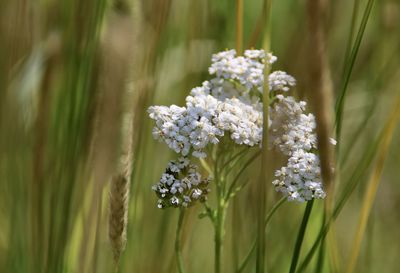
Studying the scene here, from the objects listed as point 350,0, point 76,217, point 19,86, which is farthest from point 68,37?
point 350,0

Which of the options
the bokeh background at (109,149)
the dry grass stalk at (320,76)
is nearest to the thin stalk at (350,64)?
the bokeh background at (109,149)

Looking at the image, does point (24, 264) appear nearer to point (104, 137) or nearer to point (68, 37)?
point (68, 37)

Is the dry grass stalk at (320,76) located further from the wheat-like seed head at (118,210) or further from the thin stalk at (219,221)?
the thin stalk at (219,221)

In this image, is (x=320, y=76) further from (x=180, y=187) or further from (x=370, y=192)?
(x=370, y=192)

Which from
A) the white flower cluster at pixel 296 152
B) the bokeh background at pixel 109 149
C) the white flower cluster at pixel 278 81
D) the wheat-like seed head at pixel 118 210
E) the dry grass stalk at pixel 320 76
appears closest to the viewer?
the dry grass stalk at pixel 320 76

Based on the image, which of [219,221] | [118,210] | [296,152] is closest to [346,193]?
[296,152]

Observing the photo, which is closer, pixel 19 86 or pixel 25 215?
pixel 25 215
